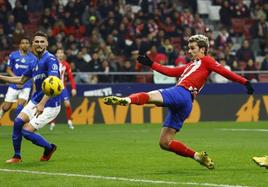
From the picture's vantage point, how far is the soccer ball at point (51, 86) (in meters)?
13.0

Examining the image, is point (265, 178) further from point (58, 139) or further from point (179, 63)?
point (179, 63)

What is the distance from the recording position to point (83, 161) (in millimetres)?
14117

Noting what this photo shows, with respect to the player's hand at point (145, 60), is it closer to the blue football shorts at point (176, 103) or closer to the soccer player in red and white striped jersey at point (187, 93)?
the soccer player in red and white striped jersey at point (187, 93)

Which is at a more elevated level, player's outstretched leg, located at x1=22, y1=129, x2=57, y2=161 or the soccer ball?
the soccer ball

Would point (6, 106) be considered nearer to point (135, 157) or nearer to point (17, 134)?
point (135, 157)

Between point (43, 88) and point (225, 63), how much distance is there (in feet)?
56.1

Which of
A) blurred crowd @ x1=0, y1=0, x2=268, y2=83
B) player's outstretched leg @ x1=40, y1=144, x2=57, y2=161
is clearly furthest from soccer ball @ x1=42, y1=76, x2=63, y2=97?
blurred crowd @ x1=0, y1=0, x2=268, y2=83

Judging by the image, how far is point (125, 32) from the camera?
30234 millimetres

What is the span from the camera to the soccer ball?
1302cm

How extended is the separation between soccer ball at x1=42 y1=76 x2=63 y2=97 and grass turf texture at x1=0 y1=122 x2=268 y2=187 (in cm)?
116

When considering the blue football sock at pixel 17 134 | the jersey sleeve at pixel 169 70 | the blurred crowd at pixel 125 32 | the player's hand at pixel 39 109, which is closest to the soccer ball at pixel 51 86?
the player's hand at pixel 39 109

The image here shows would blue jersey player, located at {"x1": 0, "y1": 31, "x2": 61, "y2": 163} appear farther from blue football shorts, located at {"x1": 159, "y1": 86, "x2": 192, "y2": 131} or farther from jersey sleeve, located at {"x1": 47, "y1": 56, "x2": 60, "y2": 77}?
blue football shorts, located at {"x1": 159, "y1": 86, "x2": 192, "y2": 131}

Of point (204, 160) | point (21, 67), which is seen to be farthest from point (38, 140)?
point (21, 67)

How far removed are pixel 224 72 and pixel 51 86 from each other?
271cm
